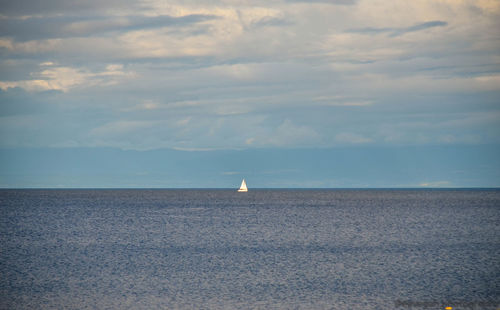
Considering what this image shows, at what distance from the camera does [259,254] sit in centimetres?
3347

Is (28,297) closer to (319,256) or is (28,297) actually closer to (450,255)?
(319,256)

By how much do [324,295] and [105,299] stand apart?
25.2 ft

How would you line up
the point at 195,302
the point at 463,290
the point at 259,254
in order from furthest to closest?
the point at 259,254 → the point at 463,290 → the point at 195,302

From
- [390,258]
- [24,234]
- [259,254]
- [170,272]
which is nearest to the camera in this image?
[170,272]

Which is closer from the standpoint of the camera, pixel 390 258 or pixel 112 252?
pixel 390 258

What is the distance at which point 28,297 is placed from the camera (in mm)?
19797

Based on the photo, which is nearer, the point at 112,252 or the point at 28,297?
the point at 28,297

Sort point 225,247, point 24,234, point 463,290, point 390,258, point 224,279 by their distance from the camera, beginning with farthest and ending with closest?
point 24,234, point 225,247, point 390,258, point 224,279, point 463,290

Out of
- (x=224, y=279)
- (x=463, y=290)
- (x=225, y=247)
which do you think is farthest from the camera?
(x=225, y=247)

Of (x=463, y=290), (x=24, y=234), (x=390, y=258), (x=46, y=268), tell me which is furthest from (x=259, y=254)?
(x=24, y=234)

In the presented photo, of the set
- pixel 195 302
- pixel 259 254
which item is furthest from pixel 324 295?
pixel 259 254

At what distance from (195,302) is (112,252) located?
17267 millimetres

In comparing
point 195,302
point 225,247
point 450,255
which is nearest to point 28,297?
point 195,302

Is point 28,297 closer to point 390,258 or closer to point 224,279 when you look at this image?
point 224,279
